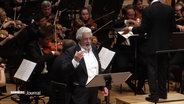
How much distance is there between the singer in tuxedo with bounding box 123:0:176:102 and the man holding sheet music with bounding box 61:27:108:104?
0.98m

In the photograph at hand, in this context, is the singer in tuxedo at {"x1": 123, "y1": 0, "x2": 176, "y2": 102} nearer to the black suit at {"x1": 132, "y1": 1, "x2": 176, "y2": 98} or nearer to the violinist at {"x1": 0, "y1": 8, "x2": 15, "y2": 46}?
the black suit at {"x1": 132, "y1": 1, "x2": 176, "y2": 98}

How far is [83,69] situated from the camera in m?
5.29

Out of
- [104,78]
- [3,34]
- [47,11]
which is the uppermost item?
[47,11]

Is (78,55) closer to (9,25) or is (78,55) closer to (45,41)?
(45,41)

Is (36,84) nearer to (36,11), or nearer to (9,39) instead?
(9,39)

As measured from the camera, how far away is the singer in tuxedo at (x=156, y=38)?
→ 235 inches

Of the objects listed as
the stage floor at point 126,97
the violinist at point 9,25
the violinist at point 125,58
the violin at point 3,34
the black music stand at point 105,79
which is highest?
the violinist at point 9,25

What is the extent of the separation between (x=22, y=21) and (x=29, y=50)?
178cm

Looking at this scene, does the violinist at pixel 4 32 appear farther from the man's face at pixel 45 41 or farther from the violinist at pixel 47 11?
the man's face at pixel 45 41

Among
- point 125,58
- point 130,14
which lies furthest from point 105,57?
point 130,14

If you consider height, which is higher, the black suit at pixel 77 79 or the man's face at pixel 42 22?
the man's face at pixel 42 22

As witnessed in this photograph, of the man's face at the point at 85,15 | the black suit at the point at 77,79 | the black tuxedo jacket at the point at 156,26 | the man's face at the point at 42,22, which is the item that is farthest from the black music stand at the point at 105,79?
the man's face at the point at 85,15

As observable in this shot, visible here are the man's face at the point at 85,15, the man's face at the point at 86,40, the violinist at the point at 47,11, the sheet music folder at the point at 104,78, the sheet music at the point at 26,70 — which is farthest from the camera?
the man's face at the point at 85,15

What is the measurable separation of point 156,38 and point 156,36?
3 cm
